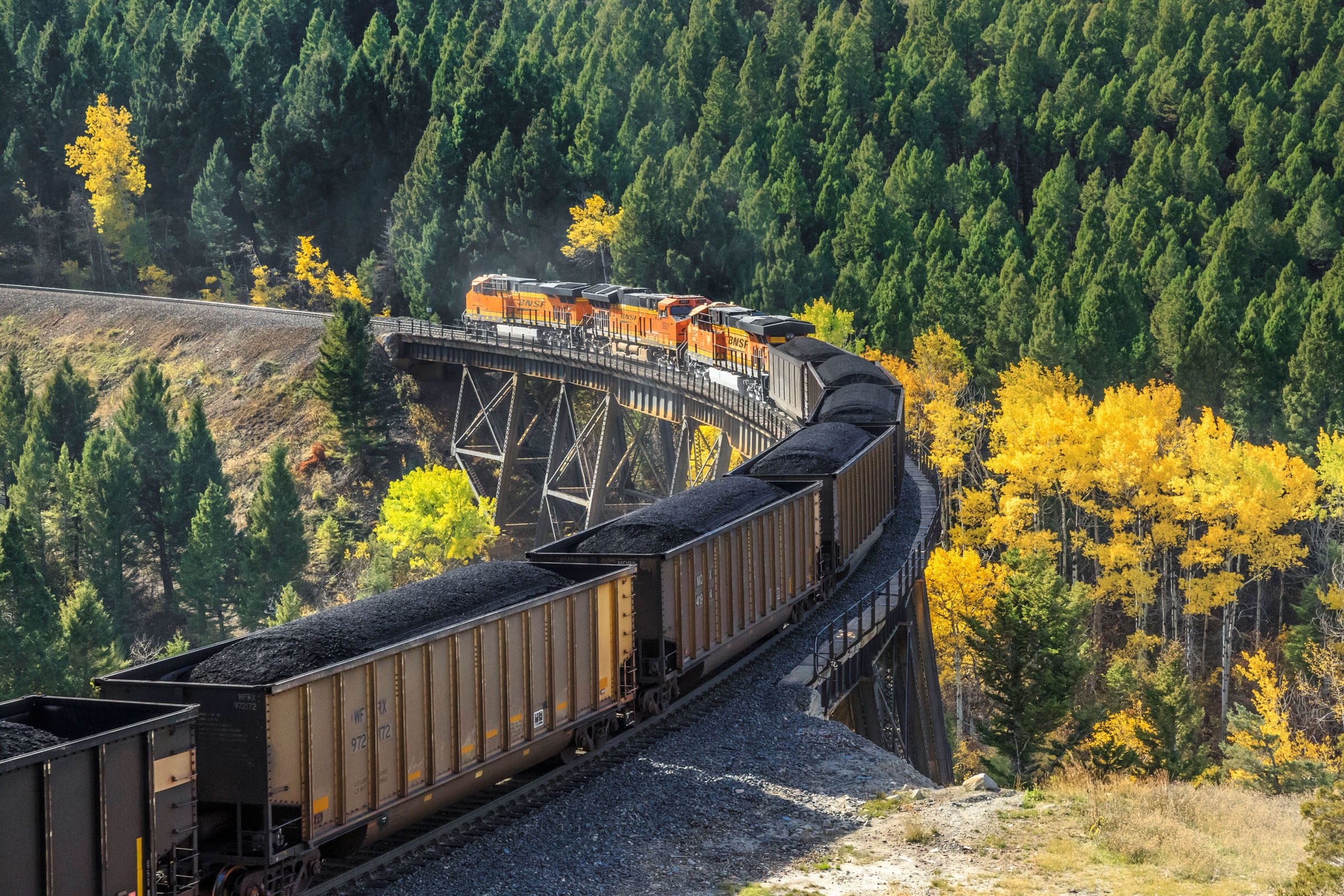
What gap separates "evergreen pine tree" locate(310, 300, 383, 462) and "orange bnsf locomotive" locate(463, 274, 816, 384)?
7218 mm

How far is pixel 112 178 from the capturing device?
103m

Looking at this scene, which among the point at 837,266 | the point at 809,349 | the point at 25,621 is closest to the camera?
the point at 809,349

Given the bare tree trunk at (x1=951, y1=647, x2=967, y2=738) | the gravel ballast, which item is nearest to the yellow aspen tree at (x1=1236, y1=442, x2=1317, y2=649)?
the bare tree trunk at (x1=951, y1=647, x2=967, y2=738)

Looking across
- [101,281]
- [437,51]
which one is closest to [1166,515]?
[437,51]

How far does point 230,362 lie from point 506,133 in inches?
955

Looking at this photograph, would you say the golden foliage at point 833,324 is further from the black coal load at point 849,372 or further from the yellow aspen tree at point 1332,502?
the black coal load at point 849,372

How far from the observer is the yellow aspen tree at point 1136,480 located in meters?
55.5

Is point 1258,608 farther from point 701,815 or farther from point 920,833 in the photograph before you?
point 701,815

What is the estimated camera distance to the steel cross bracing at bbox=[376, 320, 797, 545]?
49062 millimetres

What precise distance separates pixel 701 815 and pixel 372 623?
4.76 metres

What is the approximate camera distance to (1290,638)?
182 ft

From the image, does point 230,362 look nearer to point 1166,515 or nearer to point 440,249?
point 440,249

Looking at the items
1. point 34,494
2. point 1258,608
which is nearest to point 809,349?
point 1258,608

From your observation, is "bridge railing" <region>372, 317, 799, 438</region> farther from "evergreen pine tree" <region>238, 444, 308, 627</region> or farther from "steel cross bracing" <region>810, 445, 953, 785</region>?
"evergreen pine tree" <region>238, 444, 308, 627</region>
